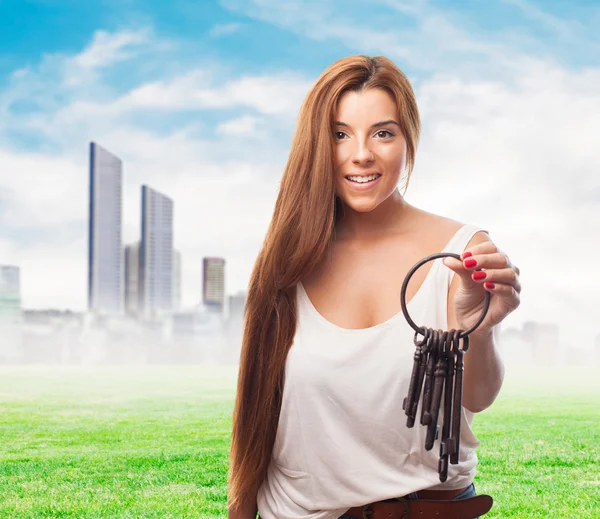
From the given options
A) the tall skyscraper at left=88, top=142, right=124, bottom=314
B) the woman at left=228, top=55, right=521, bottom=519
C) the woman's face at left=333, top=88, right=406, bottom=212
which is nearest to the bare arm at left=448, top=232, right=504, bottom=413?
the woman at left=228, top=55, right=521, bottom=519

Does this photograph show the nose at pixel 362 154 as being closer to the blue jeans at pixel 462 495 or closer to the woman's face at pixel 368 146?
the woman's face at pixel 368 146

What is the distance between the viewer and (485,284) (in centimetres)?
114

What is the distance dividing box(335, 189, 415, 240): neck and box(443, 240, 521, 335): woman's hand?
1.10 ft

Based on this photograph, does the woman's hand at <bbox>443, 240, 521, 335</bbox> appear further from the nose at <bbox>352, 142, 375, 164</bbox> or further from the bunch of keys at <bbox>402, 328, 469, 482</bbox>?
the nose at <bbox>352, 142, 375, 164</bbox>

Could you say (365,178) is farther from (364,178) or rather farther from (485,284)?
(485,284)

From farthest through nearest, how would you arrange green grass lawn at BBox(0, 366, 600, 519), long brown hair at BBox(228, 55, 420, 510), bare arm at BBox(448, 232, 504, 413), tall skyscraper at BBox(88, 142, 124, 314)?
tall skyscraper at BBox(88, 142, 124, 314) → green grass lawn at BBox(0, 366, 600, 519) → long brown hair at BBox(228, 55, 420, 510) → bare arm at BBox(448, 232, 504, 413)

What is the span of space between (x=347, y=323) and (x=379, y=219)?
235 millimetres

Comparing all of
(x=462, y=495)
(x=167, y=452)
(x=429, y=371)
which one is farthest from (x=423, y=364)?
(x=167, y=452)

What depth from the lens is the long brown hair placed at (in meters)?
1.42

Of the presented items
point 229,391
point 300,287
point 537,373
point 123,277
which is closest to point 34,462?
point 229,391

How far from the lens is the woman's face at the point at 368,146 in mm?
1385

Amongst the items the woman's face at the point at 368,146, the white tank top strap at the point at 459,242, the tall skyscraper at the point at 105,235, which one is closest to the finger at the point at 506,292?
the white tank top strap at the point at 459,242

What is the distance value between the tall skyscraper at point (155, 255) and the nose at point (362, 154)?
9.02 m

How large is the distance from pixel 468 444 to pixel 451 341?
1.09ft
